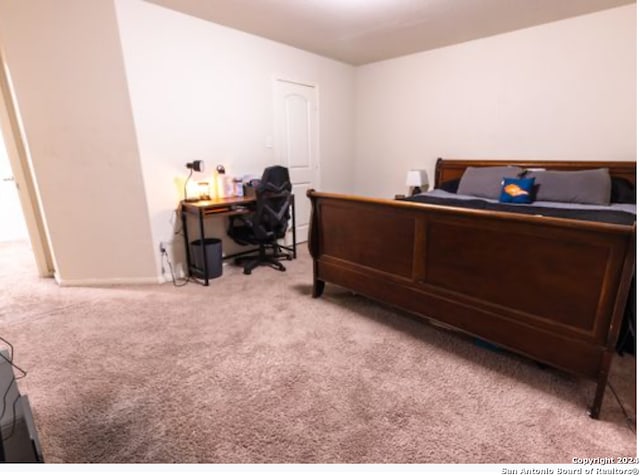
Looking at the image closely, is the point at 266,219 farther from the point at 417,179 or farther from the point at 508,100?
the point at 508,100

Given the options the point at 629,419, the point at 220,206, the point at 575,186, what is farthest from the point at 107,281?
the point at 575,186

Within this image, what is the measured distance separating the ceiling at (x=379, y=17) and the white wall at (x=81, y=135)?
27.3 inches

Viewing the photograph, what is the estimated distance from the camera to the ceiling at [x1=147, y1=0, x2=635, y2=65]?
2.85m

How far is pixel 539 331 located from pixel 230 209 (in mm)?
2667

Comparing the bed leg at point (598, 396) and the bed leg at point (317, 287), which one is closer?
the bed leg at point (598, 396)

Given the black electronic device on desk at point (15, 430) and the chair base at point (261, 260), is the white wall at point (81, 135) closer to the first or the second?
the chair base at point (261, 260)

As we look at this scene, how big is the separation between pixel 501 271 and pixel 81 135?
3.32 metres

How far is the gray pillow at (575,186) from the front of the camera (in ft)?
9.77

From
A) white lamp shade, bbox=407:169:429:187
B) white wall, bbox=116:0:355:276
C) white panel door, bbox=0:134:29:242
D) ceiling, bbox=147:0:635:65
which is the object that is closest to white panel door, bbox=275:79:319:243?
white wall, bbox=116:0:355:276

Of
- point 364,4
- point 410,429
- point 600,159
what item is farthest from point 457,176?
point 410,429

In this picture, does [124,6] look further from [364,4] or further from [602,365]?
[602,365]

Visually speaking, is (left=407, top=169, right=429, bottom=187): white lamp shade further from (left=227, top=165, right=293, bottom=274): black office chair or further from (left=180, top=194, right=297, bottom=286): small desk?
(left=180, top=194, right=297, bottom=286): small desk

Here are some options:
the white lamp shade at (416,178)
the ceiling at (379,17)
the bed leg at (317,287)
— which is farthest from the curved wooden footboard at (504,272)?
the white lamp shade at (416,178)

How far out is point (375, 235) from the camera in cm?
234
